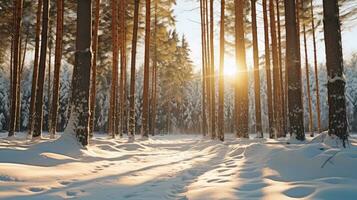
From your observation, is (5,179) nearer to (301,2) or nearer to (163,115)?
(301,2)

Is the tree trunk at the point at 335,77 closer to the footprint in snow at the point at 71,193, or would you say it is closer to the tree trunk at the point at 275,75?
the footprint in snow at the point at 71,193

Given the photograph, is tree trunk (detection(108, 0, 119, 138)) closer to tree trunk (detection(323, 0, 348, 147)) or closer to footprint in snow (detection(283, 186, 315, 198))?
tree trunk (detection(323, 0, 348, 147))

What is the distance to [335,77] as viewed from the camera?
Result: 6.38m

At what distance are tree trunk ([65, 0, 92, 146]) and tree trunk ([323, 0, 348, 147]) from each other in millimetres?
5524

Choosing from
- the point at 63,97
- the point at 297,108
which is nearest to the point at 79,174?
the point at 297,108

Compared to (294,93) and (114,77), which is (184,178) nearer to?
(294,93)

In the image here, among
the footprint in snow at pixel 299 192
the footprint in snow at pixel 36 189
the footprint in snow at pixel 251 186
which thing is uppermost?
the footprint in snow at pixel 36 189

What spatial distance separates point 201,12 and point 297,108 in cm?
1421

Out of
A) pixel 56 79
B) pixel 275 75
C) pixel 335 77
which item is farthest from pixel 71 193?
pixel 275 75

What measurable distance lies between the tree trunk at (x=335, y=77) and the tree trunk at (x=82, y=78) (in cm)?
552

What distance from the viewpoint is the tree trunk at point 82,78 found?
811cm

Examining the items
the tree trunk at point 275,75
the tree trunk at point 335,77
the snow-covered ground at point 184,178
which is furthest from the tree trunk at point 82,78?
the tree trunk at point 275,75

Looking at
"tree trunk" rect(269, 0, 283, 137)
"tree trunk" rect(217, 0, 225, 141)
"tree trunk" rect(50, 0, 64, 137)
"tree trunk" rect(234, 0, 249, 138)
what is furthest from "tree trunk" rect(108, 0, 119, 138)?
"tree trunk" rect(269, 0, 283, 137)

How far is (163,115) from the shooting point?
57.3 metres
